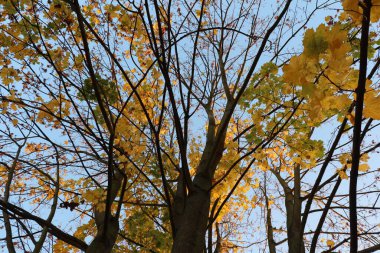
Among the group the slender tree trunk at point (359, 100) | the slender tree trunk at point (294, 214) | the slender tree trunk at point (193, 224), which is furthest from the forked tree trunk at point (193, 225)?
the slender tree trunk at point (294, 214)

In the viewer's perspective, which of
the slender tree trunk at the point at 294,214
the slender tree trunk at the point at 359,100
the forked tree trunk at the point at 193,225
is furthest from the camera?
the slender tree trunk at the point at 294,214

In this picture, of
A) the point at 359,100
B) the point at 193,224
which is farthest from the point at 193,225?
the point at 359,100

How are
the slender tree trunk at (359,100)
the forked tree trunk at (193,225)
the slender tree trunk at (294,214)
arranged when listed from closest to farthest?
the slender tree trunk at (359,100), the forked tree trunk at (193,225), the slender tree trunk at (294,214)

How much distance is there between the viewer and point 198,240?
236 cm

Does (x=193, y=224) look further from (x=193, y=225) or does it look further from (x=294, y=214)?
(x=294, y=214)

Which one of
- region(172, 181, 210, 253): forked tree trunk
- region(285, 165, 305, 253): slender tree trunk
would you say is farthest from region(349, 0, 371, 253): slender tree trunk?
region(285, 165, 305, 253): slender tree trunk

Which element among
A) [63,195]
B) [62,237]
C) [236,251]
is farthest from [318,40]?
[236,251]

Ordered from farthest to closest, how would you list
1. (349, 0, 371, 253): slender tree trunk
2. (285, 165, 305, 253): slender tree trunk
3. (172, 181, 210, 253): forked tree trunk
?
1. (285, 165, 305, 253): slender tree trunk
2. (172, 181, 210, 253): forked tree trunk
3. (349, 0, 371, 253): slender tree trunk

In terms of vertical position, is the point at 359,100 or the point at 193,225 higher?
the point at 193,225

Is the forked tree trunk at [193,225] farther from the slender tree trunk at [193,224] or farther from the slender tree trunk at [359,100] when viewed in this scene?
the slender tree trunk at [359,100]

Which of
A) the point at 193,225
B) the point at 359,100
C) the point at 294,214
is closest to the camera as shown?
the point at 359,100

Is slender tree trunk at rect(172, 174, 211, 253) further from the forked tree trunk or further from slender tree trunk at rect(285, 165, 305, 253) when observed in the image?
slender tree trunk at rect(285, 165, 305, 253)

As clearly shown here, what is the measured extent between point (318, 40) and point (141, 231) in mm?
4323

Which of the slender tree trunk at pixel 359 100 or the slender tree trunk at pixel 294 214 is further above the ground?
the slender tree trunk at pixel 294 214
